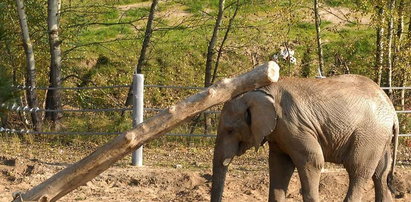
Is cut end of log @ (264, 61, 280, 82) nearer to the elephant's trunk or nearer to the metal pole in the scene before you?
the elephant's trunk

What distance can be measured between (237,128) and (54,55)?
7.59 metres

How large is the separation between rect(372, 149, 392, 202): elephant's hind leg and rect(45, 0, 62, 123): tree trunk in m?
7.63

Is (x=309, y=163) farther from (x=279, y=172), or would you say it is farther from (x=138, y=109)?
(x=138, y=109)

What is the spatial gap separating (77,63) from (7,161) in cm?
966

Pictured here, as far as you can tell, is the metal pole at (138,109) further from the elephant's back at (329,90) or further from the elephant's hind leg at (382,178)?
the elephant's hind leg at (382,178)

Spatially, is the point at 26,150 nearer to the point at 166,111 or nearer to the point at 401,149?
the point at 401,149

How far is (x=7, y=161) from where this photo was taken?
13477 millimetres

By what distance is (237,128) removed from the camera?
9.98 metres

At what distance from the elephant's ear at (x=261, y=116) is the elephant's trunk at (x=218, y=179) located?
0.45m

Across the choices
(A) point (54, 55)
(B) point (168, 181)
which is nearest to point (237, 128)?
(B) point (168, 181)

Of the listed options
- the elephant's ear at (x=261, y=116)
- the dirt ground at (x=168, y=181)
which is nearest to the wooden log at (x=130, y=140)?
the elephant's ear at (x=261, y=116)

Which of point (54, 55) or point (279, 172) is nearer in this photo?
point (279, 172)

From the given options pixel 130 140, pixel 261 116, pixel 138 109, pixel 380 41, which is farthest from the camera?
pixel 380 41

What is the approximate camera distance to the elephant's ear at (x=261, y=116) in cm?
977
